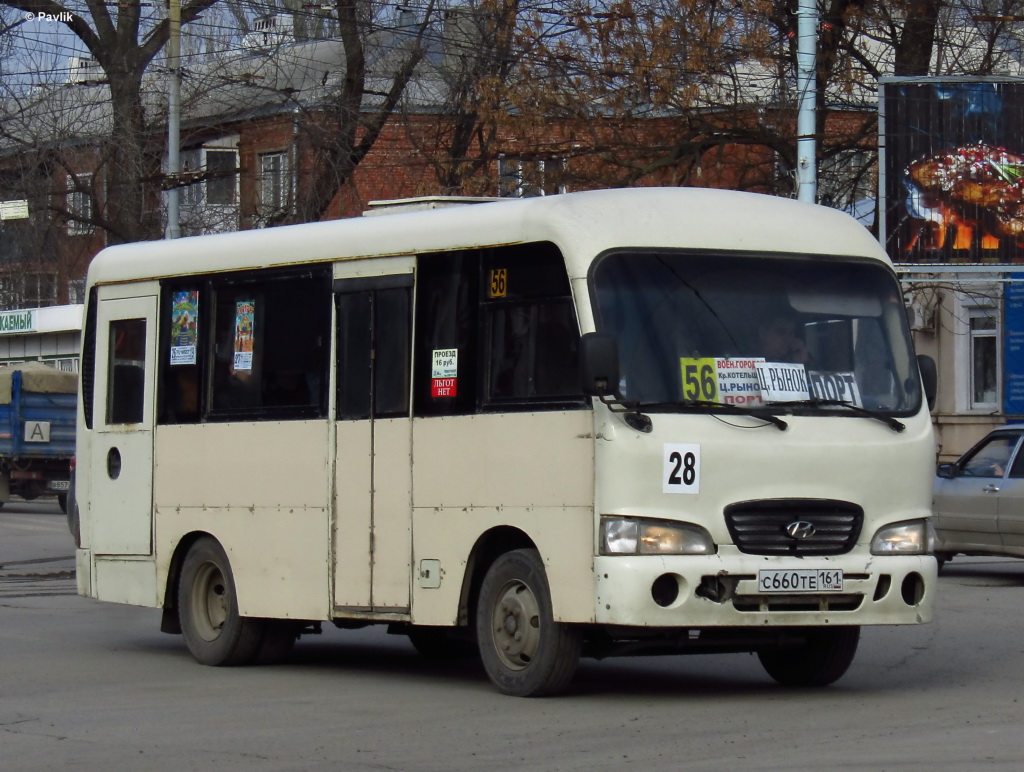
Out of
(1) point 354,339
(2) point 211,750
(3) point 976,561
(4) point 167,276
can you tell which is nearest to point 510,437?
(1) point 354,339

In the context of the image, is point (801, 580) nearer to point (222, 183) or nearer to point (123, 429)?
point (123, 429)

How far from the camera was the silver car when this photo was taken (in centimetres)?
1925

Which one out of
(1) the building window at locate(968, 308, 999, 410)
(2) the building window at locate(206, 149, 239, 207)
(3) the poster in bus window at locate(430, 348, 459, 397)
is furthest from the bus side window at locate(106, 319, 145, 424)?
(1) the building window at locate(968, 308, 999, 410)

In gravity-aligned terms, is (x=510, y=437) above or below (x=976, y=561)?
above

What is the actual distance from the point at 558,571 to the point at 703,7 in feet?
55.9

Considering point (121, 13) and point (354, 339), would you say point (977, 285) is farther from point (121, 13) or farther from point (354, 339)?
point (354, 339)

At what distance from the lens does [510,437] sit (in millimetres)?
10125

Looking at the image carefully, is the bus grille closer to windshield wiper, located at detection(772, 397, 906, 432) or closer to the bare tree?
windshield wiper, located at detection(772, 397, 906, 432)

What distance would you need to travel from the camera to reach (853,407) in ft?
33.3

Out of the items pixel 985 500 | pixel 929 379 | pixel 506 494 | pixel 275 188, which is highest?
pixel 275 188

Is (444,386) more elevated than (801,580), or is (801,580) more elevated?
(444,386)

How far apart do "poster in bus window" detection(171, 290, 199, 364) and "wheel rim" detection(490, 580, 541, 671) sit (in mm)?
3355

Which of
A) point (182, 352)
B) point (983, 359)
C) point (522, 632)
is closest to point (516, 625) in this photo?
point (522, 632)

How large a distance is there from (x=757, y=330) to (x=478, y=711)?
243 centimetres
